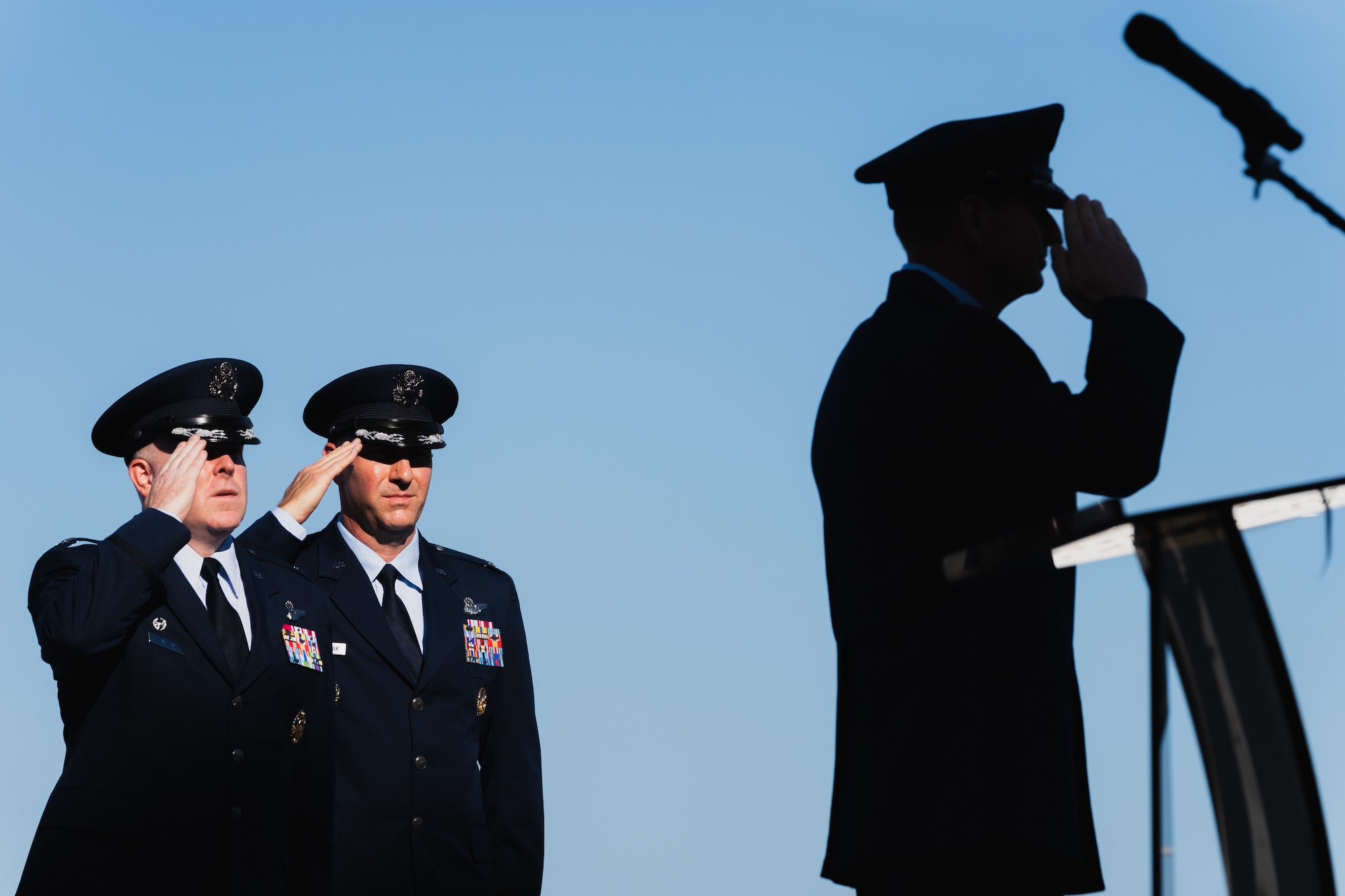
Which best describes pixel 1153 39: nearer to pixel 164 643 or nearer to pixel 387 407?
pixel 164 643

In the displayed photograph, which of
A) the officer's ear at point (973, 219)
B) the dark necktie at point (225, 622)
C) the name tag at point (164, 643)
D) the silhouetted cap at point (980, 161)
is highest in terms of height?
the silhouetted cap at point (980, 161)

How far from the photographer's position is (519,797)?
18.0 ft

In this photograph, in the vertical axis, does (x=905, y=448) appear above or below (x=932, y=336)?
below

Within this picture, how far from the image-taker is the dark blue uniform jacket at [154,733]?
4109 millimetres

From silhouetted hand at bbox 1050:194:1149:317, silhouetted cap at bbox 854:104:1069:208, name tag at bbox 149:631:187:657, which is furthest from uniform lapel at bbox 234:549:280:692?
silhouetted hand at bbox 1050:194:1149:317

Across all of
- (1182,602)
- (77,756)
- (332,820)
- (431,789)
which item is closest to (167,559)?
(77,756)

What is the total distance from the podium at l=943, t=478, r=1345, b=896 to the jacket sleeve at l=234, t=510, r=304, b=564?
13.2 ft

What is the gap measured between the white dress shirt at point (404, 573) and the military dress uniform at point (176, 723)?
0.72 metres

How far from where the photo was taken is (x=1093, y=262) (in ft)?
9.80

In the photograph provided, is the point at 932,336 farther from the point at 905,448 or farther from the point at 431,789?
the point at 431,789

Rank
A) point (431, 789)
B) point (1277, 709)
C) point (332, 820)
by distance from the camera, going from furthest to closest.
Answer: point (431, 789) < point (332, 820) < point (1277, 709)

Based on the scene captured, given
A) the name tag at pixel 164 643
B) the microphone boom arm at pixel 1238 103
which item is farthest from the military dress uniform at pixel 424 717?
the microphone boom arm at pixel 1238 103

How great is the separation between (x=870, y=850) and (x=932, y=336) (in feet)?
2.94

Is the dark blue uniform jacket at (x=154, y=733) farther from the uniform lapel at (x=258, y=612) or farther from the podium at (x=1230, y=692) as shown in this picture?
the podium at (x=1230, y=692)
